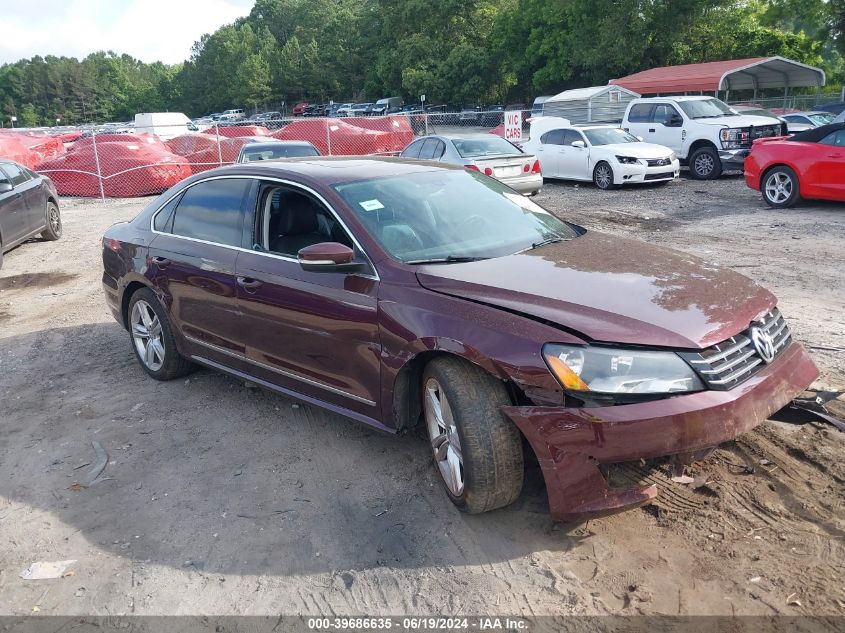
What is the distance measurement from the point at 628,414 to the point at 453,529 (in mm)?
1064

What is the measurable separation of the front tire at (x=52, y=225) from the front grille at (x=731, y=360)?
12.2 meters

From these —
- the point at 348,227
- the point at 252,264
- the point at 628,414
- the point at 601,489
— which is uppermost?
the point at 348,227

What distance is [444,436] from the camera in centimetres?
368

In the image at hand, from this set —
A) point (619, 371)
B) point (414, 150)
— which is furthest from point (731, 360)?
point (414, 150)

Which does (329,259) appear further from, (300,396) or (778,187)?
(778,187)

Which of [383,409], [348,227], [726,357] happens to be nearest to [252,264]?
[348,227]

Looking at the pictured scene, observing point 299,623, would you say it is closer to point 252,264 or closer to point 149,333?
point 252,264

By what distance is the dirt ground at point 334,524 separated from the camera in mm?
3064

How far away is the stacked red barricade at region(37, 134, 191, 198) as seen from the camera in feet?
66.3

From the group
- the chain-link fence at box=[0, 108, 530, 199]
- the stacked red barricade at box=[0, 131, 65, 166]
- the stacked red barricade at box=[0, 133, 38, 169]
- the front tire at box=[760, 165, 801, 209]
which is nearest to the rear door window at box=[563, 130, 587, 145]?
the chain-link fence at box=[0, 108, 530, 199]

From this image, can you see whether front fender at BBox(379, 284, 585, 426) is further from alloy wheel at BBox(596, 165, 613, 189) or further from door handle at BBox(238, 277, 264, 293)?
alloy wheel at BBox(596, 165, 613, 189)

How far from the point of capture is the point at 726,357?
10.6 feet

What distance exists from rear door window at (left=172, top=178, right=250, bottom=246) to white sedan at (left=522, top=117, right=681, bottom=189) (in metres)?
12.8

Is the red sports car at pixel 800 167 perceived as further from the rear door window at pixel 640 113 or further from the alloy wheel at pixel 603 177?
the rear door window at pixel 640 113
